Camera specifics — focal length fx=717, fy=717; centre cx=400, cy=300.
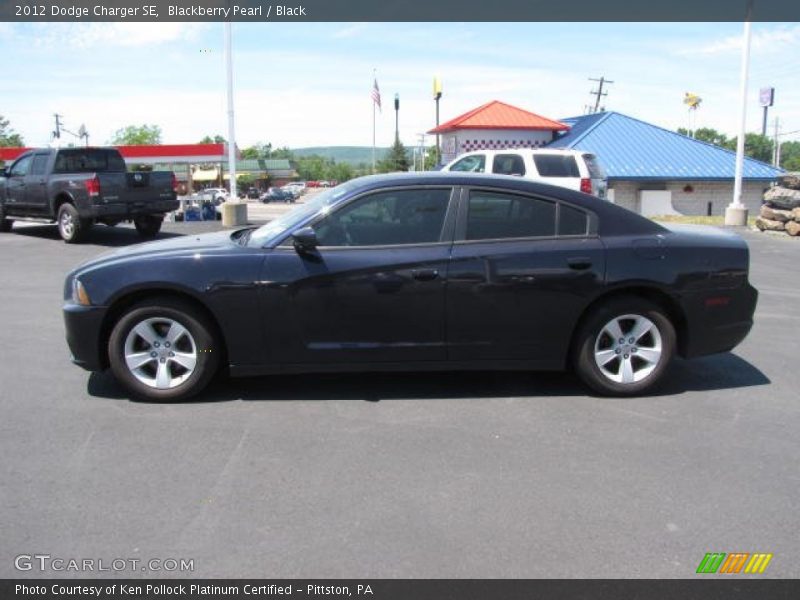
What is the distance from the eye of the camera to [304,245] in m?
4.75

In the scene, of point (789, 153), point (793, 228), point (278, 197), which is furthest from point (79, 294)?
point (789, 153)

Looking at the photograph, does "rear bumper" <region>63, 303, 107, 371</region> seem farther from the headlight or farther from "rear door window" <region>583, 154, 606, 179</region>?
"rear door window" <region>583, 154, 606, 179</region>

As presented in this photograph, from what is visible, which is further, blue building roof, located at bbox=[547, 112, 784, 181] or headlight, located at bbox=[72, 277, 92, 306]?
blue building roof, located at bbox=[547, 112, 784, 181]

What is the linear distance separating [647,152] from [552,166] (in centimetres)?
2444

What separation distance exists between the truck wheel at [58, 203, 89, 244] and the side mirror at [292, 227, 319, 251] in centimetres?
1045

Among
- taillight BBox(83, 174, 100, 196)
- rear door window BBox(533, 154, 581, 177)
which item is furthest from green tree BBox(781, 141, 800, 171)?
taillight BBox(83, 174, 100, 196)

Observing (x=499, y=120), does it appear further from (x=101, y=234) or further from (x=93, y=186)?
(x=93, y=186)

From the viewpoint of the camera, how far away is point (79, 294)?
486 cm

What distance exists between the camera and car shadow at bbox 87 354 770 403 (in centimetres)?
509

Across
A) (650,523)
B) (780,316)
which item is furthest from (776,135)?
(650,523)

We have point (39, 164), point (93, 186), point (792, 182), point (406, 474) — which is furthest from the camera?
point (792, 182)

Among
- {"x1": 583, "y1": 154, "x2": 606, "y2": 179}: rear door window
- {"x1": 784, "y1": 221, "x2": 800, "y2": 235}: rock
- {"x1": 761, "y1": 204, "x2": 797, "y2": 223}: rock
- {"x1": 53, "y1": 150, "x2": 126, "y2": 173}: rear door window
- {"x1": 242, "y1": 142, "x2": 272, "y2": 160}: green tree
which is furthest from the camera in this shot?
{"x1": 242, "y1": 142, "x2": 272, "y2": 160}: green tree
